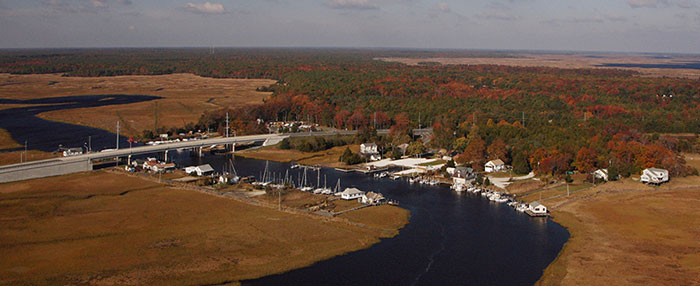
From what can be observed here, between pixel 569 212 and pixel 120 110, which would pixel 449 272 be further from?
pixel 120 110

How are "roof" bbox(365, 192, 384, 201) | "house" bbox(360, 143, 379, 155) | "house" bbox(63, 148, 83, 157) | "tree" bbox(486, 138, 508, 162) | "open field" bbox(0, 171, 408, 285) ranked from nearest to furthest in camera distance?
"open field" bbox(0, 171, 408, 285), "roof" bbox(365, 192, 384, 201), "tree" bbox(486, 138, 508, 162), "house" bbox(63, 148, 83, 157), "house" bbox(360, 143, 379, 155)

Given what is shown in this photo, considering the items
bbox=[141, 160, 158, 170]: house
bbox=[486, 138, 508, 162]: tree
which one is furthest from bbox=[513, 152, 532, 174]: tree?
bbox=[141, 160, 158, 170]: house

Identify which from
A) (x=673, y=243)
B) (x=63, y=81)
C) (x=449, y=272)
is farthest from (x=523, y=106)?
(x=63, y=81)

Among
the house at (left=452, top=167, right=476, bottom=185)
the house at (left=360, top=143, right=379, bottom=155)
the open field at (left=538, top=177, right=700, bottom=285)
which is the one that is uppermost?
the house at (left=360, top=143, right=379, bottom=155)

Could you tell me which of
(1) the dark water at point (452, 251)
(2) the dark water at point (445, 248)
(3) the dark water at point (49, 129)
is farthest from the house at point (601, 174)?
(3) the dark water at point (49, 129)

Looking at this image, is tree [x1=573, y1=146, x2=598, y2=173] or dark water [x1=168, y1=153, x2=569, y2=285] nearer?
dark water [x1=168, y1=153, x2=569, y2=285]

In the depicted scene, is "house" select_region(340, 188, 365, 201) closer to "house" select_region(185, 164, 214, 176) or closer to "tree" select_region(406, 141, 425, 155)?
"house" select_region(185, 164, 214, 176)
